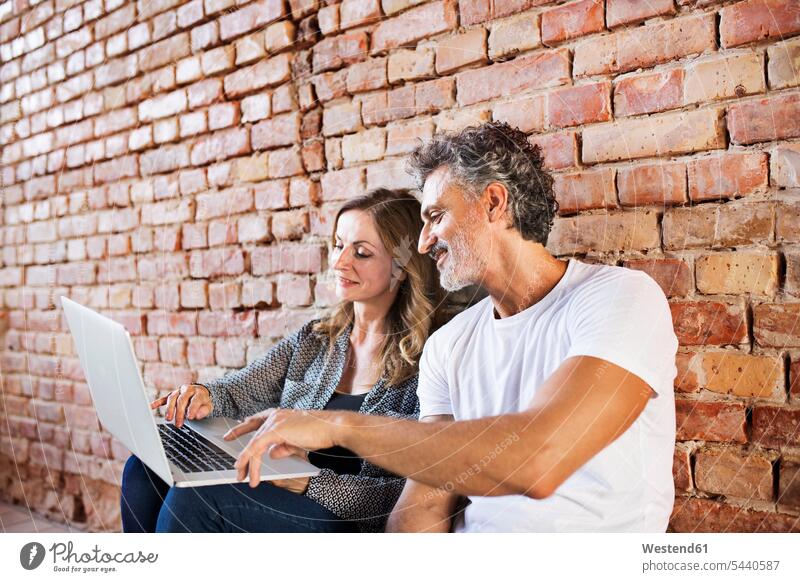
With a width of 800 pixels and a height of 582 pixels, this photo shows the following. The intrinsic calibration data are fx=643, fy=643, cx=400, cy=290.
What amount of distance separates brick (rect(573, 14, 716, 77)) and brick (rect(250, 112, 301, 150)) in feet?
1.41

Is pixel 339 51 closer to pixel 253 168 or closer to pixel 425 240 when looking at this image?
pixel 253 168

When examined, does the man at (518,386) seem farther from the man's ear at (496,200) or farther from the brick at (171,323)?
the brick at (171,323)

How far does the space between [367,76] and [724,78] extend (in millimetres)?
464

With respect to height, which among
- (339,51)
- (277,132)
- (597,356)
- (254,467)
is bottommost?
(254,467)

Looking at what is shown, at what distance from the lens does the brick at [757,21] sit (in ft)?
2.13

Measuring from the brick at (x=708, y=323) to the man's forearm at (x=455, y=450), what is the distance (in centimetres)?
22

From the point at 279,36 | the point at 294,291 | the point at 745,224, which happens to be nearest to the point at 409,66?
the point at 279,36

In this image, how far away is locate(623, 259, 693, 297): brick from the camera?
70 cm

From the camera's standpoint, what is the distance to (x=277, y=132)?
1.00 m

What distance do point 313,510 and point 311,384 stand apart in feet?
0.66

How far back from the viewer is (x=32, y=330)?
1230mm

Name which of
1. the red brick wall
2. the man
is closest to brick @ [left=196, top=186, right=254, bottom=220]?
the red brick wall

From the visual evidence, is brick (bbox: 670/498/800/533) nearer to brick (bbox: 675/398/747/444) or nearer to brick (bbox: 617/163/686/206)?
brick (bbox: 675/398/747/444)
